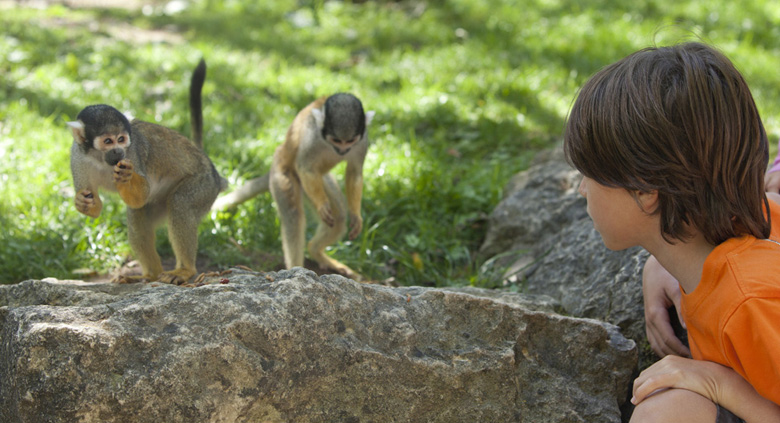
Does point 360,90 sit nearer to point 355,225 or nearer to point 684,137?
point 355,225

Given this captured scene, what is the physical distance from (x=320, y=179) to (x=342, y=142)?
39 cm

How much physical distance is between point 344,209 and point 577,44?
3.51m

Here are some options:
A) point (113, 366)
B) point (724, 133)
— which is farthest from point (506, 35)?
point (113, 366)

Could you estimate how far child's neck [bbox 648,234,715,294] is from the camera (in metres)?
1.72

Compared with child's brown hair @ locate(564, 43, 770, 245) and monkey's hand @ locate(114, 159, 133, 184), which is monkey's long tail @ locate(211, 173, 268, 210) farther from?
child's brown hair @ locate(564, 43, 770, 245)

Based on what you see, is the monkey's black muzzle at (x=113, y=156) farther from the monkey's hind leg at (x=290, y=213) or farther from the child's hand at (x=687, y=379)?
the child's hand at (x=687, y=379)

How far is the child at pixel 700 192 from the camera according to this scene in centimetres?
150

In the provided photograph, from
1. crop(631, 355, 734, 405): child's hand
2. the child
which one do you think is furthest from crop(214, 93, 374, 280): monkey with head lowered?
crop(631, 355, 734, 405): child's hand

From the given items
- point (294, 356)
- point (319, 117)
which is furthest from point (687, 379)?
point (319, 117)

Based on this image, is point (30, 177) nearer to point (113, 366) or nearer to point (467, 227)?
point (467, 227)

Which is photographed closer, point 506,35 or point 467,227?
point 467,227

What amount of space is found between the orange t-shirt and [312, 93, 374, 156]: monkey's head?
209 centimetres

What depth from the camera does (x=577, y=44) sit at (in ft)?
20.6

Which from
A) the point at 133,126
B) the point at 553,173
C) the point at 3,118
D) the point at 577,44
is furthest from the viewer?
A: the point at 577,44
